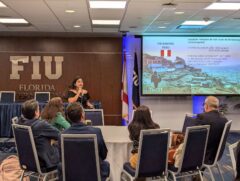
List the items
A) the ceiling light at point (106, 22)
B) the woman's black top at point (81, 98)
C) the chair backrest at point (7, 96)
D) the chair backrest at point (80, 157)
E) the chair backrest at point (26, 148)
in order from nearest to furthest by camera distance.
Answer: the chair backrest at point (80, 157), the chair backrest at point (26, 148), the woman's black top at point (81, 98), the ceiling light at point (106, 22), the chair backrest at point (7, 96)

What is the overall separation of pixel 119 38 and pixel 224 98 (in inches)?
131

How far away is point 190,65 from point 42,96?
393cm

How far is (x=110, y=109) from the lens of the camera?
10.2m

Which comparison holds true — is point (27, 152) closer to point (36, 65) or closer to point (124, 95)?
point (124, 95)

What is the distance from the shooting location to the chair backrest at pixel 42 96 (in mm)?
9180

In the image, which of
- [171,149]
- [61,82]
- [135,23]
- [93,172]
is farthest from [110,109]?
[93,172]

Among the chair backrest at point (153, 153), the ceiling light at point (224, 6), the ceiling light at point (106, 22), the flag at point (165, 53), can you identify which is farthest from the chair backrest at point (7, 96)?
the chair backrest at point (153, 153)

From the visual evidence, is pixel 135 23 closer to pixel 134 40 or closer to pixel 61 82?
pixel 134 40

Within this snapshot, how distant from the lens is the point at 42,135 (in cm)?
387

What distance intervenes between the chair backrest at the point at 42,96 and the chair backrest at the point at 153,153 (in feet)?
19.5

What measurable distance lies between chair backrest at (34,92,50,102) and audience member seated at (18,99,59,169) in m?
5.21

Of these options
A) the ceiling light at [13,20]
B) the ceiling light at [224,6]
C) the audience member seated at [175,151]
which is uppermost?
the ceiling light at [13,20]

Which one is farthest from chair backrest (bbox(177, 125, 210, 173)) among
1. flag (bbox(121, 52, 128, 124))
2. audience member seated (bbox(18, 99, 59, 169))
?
flag (bbox(121, 52, 128, 124))

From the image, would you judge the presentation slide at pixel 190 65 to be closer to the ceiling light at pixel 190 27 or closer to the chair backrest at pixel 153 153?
the ceiling light at pixel 190 27
